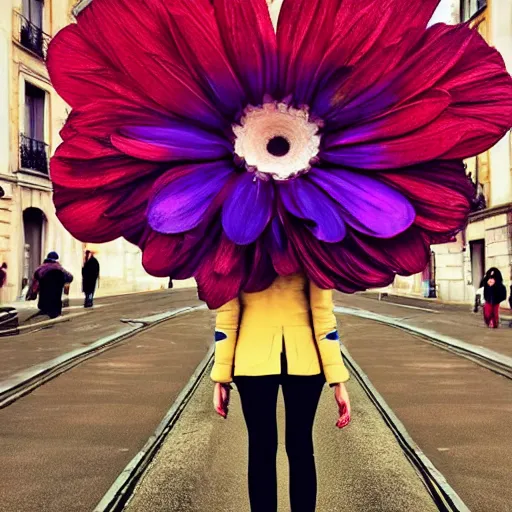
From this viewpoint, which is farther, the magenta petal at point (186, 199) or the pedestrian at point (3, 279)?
Result: the pedestrian at point (3, 279)

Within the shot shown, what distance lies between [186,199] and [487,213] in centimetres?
2425

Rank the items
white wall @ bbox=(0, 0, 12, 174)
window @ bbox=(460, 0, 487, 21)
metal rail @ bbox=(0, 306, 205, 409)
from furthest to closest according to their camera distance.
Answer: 1. window @ bbox=(460, 0, 487, 21)
2. white wall @ bbox=(0, 0, 12, 174)
3. metal rail @ bbox=(0, 306, 205, 409)

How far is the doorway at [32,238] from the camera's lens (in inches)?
944

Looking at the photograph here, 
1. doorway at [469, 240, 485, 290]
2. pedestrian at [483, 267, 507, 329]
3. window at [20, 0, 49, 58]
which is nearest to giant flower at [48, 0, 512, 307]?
pedestrian at [483, 267, 507, 329]

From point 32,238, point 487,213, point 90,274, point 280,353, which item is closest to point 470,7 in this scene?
point 487,213

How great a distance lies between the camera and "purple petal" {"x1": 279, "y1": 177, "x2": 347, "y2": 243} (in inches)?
77.3

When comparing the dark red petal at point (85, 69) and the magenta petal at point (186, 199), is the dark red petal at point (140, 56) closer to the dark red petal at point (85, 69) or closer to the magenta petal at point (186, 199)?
the dark red petal at point (85, 69)

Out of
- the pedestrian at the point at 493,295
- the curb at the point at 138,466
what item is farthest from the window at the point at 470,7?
the curb at the point at 138,466

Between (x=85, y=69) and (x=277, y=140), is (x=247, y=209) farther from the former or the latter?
(x=85, y=69)

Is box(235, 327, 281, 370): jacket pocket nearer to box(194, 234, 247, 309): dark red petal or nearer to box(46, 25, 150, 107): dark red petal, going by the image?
box(194, 234, 247, 309): dark red petal

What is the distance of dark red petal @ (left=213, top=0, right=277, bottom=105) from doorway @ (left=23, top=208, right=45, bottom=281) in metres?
23.0

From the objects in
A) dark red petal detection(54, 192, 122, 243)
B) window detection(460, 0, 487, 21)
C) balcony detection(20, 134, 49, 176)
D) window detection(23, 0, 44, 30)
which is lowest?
dark red petal detection(54, 192, 122, 243)

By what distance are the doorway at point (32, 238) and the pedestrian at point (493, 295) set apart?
15225 millimetres

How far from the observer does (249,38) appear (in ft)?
6.43
